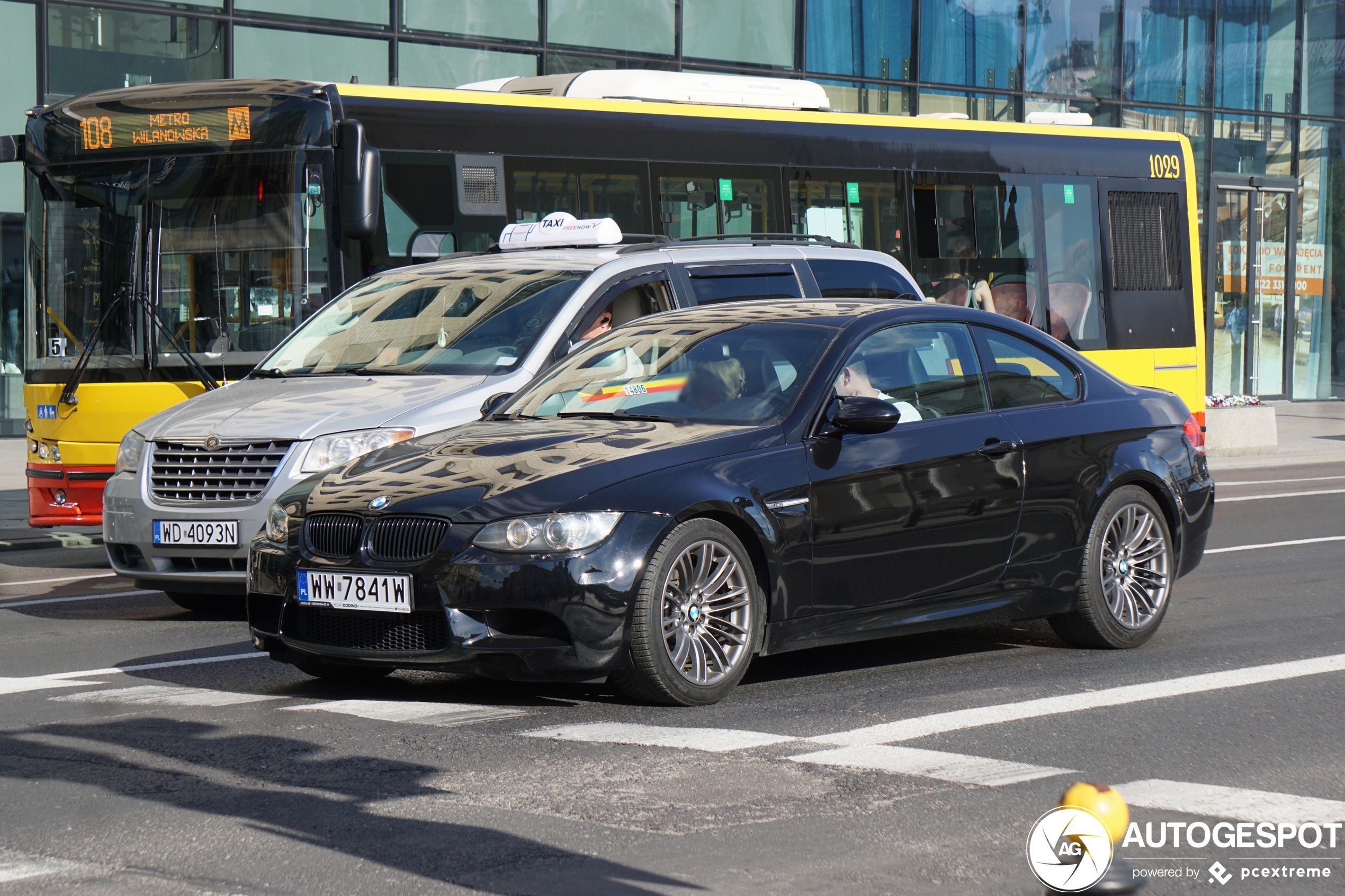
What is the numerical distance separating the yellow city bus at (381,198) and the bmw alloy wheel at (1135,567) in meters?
5.04

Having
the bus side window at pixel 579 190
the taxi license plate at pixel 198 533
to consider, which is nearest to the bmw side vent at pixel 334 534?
the taxi license plate at pixel 198 533

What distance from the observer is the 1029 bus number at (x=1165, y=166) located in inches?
697

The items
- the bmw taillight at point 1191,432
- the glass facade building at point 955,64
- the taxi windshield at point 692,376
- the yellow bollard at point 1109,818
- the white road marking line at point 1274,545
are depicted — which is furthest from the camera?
the glass facade building at point 955,64

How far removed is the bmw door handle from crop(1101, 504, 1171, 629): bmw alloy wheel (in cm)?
69

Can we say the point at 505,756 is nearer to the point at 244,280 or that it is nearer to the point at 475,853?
the point at 475,853

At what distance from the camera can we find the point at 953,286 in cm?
1591

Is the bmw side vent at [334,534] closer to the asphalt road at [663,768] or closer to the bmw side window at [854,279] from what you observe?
the asphalt road at [663,768]

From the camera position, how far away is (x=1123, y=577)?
7988 mm

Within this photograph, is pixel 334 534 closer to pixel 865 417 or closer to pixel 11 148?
pixel 865 417

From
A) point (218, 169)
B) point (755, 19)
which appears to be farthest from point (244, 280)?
point (755, 19)

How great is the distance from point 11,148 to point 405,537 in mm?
7364

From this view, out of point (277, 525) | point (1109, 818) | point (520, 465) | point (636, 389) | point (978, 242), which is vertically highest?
point (978, 242)

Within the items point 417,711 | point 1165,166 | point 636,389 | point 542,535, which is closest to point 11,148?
point 636,389

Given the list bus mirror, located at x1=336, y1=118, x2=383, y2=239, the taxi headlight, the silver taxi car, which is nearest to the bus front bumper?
the silver taxi car
